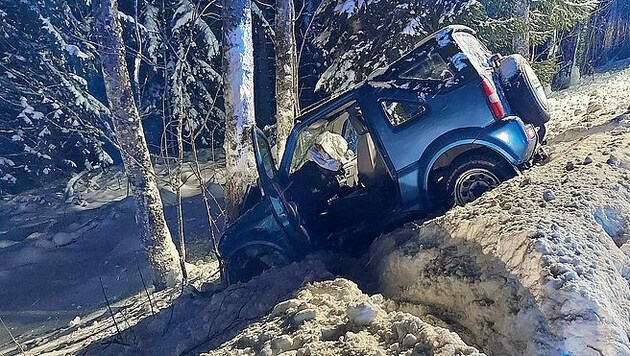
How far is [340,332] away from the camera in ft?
10.8

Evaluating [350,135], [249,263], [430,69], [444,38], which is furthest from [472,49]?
[249,263]

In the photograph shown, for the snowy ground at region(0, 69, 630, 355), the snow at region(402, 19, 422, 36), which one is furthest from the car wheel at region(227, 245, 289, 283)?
the snow at region(402, 19, 422, 36)

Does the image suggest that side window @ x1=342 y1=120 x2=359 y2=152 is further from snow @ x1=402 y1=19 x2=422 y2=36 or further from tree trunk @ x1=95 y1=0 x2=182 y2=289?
snow @ x1=402 y1=19 x2=422 y2=36

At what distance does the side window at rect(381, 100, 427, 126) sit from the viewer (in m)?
5.12

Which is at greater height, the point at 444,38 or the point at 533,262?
the point at 444,38

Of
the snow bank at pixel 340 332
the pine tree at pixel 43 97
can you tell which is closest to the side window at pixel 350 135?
the snow bank at pixel 340 332

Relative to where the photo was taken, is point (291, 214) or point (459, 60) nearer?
point (459, 60)

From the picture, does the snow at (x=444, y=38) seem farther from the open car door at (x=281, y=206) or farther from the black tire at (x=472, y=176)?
the open car door at (x=281, y=206)

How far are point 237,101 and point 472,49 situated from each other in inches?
117

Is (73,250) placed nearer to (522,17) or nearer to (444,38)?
(444,38)

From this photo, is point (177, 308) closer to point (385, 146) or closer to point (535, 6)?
point (385, 146)

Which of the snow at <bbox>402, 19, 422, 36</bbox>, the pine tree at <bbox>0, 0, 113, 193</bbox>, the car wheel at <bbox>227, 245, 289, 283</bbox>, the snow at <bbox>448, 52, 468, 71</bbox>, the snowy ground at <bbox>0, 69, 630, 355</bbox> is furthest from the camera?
the pine tree at <bbox>0, 0, 113, 193</bbox>

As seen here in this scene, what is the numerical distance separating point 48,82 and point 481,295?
13074 millimetres

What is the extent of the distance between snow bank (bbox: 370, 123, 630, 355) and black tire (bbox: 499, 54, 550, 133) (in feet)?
1.68
